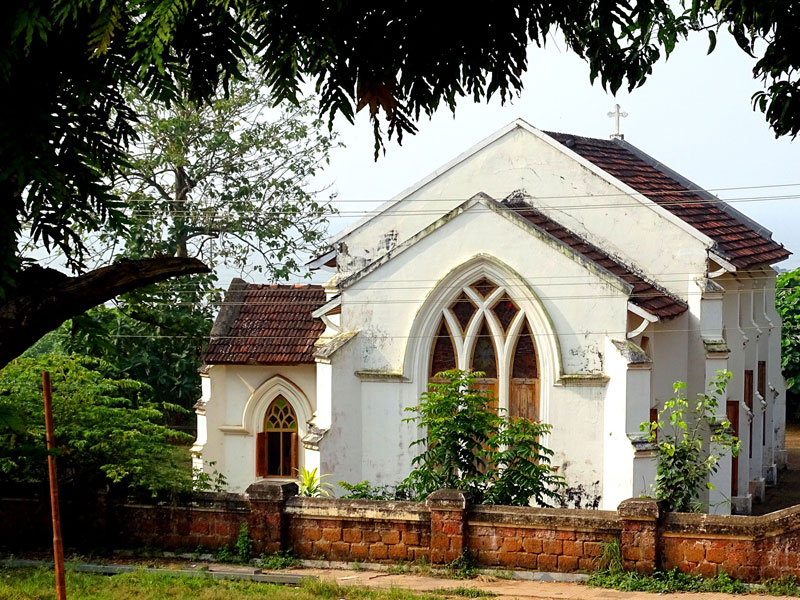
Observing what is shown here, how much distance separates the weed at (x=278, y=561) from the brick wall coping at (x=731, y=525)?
4.81 m

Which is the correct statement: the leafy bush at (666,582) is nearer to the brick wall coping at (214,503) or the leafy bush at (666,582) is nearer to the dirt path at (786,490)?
the brick wall coping at (214,503)

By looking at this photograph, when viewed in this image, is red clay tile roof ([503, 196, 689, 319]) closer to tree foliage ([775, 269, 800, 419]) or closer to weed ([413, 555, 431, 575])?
weed ([413, 555, 431, 575])

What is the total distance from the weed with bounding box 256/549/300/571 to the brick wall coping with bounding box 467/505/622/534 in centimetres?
243

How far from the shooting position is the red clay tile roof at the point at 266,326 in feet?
72.1

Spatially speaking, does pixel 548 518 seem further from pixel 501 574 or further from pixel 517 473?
pixel 517 473

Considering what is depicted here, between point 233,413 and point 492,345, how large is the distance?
6.19 meters

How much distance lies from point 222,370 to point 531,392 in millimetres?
6927

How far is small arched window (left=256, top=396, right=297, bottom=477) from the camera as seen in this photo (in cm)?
2222

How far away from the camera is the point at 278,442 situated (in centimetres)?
2242

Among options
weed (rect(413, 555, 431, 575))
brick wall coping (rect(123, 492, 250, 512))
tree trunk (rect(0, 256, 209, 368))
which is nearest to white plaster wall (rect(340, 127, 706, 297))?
brick wall coping (rect(123, 492, 250, 512))

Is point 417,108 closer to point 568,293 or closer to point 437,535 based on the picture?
point 437,535

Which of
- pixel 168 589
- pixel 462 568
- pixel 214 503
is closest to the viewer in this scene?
pixel 168 589

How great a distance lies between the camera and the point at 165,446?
1611 centimetres

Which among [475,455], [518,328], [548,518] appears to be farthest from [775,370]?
[548,518]
